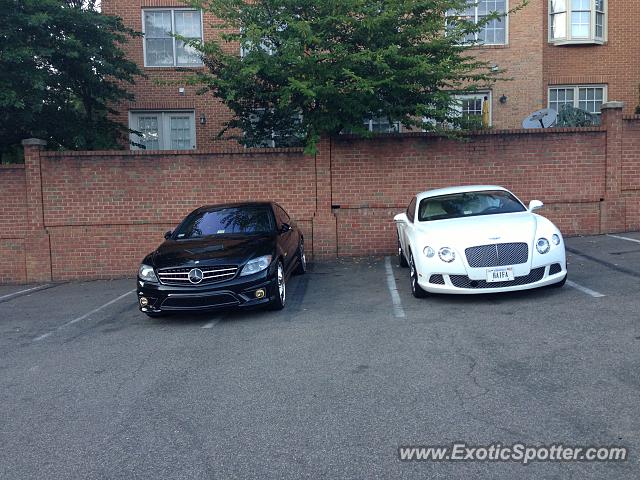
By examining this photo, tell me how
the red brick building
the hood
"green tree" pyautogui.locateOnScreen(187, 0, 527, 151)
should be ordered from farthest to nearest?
the red brick building, "green tree" pyautogui.locateOnScreen(187, 0, 527, 151), the hood

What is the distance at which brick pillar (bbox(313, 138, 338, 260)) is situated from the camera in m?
13.1

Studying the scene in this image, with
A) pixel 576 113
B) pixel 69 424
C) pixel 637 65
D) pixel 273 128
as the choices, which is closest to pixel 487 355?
pixel 69 424

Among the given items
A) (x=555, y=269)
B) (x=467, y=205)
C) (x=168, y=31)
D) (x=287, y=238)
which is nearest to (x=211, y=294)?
(x=287, y=238)

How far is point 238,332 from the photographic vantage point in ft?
23.9

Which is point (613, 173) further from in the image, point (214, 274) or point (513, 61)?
point (214, 274)

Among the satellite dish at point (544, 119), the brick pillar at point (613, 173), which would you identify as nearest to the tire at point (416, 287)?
the brick pillar at point (613, 173)

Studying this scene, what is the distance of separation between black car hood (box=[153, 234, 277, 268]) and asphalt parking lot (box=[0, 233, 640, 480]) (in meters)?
0.78

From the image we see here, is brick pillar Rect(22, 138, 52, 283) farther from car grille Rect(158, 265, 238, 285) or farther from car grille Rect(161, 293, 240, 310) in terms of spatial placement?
car grille Rect(161, 293, 240, 310)

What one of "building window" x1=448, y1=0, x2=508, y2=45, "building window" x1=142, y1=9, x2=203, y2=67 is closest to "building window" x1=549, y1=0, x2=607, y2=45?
"building window" x1=448, y1=0, x2=508, y2=45

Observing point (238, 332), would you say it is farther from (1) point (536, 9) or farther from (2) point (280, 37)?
(1) point (536, 9)

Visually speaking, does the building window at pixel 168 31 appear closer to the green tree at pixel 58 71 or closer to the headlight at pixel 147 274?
the green tree at pixel 58 71

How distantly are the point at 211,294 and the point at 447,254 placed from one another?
290 cm

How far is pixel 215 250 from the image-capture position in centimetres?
812

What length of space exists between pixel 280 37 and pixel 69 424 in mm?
8762
